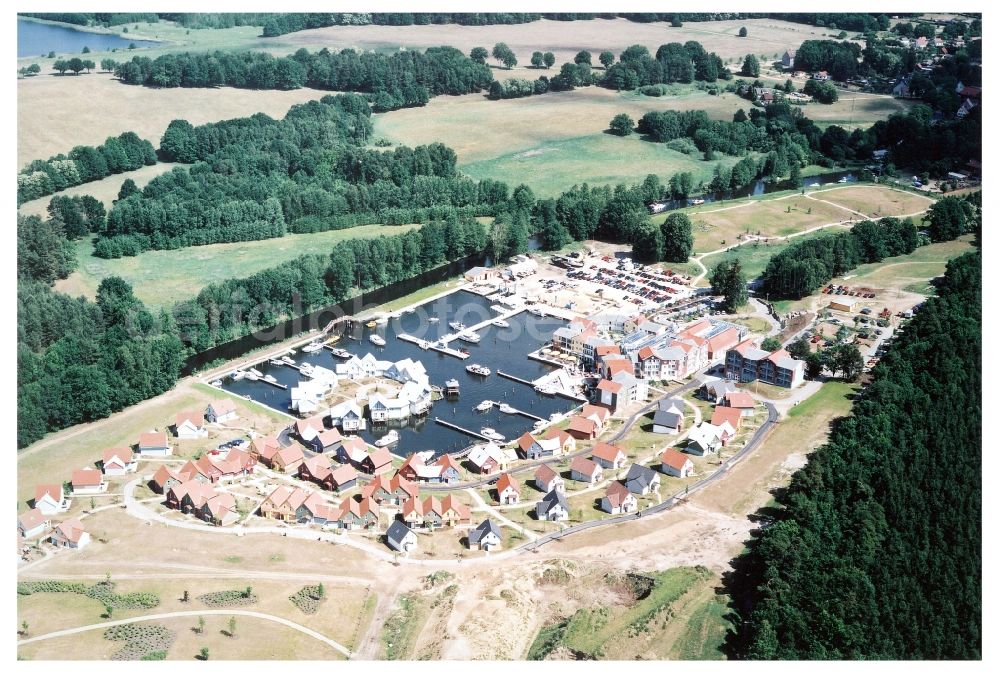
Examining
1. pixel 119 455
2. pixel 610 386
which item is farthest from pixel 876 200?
pixel 119 455

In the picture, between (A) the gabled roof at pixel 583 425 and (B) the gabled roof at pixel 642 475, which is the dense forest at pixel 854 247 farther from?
(B) the gabled roof at pixel 642 475

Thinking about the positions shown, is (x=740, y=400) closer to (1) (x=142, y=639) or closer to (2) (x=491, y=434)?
(2) (x=491, y=434)

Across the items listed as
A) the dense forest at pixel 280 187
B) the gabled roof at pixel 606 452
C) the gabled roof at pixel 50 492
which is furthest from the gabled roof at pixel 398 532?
the dense forest at pixel 280 187

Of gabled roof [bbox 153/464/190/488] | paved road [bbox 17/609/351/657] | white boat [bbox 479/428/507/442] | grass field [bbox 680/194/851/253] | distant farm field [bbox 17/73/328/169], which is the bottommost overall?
paved road [bbox 17/609/351/657]

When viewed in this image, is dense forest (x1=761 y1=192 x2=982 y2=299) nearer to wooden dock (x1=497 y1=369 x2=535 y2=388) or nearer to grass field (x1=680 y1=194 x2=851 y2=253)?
grass field (x1=680 y1=194 x2=851 y2=253)

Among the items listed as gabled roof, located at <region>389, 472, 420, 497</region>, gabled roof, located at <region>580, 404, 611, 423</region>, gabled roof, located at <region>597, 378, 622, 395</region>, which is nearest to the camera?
gabled roof, located at <region>389, 472, 420, 497</region>

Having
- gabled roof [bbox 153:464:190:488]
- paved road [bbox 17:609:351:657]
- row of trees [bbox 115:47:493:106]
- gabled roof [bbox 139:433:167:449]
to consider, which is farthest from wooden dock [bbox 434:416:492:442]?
row of trees [bbox 115:47:493:106]

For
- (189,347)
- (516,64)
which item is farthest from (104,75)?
(189,347)
